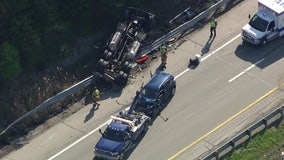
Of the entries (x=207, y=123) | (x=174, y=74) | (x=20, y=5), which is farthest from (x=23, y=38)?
(x=207, y=123)

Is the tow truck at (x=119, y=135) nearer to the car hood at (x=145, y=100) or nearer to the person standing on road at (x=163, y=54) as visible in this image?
the car hood at (x=145, y=100)

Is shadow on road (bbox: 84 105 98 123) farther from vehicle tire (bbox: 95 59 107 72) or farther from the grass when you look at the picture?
the grass

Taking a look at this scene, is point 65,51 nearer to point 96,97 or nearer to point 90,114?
point 96,97

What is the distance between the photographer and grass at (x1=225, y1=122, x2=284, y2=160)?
30.6m

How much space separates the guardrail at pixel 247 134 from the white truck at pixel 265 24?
22.8 ft

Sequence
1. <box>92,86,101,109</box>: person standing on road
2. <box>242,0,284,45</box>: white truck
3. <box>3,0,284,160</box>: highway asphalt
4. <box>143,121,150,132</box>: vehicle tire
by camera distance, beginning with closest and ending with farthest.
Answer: <box>3,0,284,160</box>: highway asphalt < <box>143,121,150,132</box>: vehicle tire < <box>92,86,101,109</box>: person standing on road < <box>242,0,284,45</box>: white truck

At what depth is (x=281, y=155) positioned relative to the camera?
30750 millimetres

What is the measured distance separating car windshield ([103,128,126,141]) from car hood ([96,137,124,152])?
21cm

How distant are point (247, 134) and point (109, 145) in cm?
730

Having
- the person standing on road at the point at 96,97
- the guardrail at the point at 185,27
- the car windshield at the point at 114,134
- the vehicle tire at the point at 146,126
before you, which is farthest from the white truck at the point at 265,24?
the car windshield at the point at 114,134

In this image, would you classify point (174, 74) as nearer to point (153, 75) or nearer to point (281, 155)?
point (153, 75)

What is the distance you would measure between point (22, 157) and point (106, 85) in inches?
278

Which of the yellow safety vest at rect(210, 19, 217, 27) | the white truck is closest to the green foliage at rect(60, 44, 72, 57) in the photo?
the yellow safety vest at rect(210, 19, 217, 27)

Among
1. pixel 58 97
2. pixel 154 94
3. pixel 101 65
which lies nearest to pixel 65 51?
pixel 101 65
